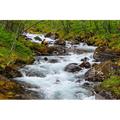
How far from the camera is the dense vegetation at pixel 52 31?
16.6 feet

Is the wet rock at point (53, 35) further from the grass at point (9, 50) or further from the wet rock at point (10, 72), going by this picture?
the wet rock at point (10, 72)

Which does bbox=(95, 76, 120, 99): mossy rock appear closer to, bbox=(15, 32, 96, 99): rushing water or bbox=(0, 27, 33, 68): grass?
bbox=(15, 32, 96, 99): rushing water

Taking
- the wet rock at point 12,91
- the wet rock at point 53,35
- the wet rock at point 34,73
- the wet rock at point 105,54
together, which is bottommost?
the wet rock at point 12,91

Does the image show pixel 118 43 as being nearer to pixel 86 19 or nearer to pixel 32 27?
pixel 86 19

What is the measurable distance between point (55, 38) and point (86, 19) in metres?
0.43

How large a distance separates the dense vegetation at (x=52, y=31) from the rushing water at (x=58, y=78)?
120mm

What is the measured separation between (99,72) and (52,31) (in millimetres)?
739

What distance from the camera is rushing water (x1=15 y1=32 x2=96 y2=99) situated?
499 centimetres

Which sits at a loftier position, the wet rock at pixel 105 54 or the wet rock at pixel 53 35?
the wet rock at pixel 53 35

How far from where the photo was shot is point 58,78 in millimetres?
5051

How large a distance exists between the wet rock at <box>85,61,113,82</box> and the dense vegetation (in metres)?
0.12

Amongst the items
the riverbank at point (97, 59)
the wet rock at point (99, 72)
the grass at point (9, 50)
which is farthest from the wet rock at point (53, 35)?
the wet rock at point (99, 72)
